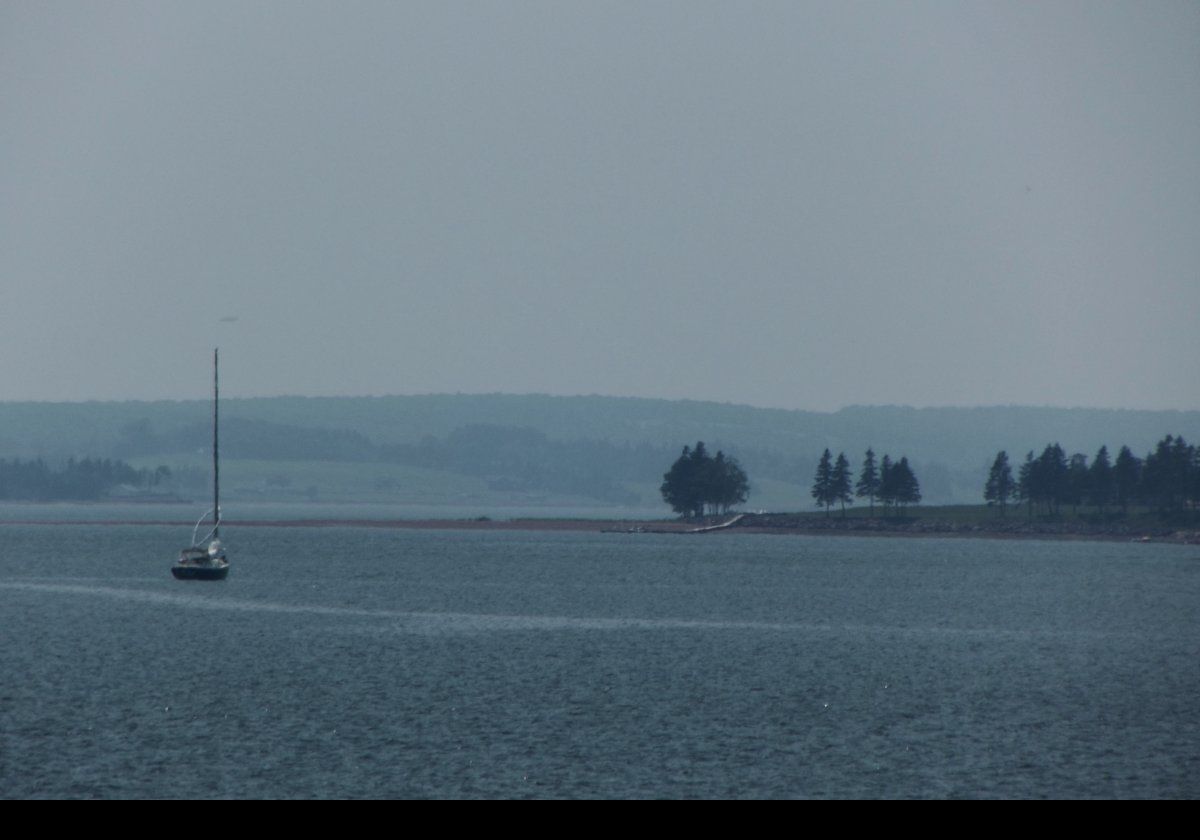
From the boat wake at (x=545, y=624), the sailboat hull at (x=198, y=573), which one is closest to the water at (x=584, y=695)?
the boat wake at (x=545, y=624)

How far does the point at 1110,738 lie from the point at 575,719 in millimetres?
19053

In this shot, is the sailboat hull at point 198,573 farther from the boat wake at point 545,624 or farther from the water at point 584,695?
the boat wake at point 545,624

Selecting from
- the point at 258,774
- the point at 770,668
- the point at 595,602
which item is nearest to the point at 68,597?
the point at 595,602

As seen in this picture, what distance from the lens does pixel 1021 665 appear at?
8125cm

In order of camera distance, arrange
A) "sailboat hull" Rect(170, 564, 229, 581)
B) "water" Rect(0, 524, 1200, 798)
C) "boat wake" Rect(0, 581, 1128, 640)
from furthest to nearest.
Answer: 1. "sailboat hull" Rect(170, 564, 229, 581)
2. "boat wake" Rect(0, 581, 1128, 640)
3. "water" Rect(0, 524, 1200, 798)

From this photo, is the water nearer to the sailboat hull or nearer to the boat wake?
the boat wake

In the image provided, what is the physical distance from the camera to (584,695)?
2441 inches

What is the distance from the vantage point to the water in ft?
143

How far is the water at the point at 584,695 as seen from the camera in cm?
4369

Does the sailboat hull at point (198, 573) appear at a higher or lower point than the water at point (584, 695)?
higher

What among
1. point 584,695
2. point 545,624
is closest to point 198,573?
point 545,624

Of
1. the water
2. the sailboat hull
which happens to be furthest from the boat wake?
the sailboat hull
